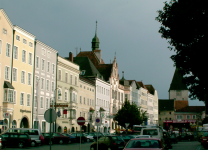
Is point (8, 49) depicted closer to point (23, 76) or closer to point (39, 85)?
point (23, 76)

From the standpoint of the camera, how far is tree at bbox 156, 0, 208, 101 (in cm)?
2223

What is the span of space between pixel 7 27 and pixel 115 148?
2647 centimetres

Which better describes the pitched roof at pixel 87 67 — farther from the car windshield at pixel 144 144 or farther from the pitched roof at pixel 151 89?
the pitched roof at pixel 151 89

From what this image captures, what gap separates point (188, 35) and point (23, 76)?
3356cm

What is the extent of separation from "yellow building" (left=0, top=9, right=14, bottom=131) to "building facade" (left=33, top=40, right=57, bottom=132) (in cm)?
717

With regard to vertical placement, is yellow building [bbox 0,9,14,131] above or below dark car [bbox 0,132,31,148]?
above

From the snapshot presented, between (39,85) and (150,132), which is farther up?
(39,85)

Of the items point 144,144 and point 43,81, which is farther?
point 43,81

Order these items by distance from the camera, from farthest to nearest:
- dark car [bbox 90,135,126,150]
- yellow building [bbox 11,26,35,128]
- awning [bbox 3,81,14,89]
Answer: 1. yellow building [bbox 11,26,35,128]
2. awning [bbox 3,81,14,89]
3. dark car [bbox 90,135,126,150]

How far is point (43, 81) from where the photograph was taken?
57.6m

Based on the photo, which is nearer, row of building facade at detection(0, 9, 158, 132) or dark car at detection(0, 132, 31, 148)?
dark car at detection(0, 132, 31, 148)

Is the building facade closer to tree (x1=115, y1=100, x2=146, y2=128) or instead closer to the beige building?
the beige building

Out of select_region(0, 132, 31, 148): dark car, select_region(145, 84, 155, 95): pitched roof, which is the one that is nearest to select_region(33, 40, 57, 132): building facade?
select_region(0, 132, 31, 148): dark car

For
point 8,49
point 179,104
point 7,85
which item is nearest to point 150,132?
point 7,85
